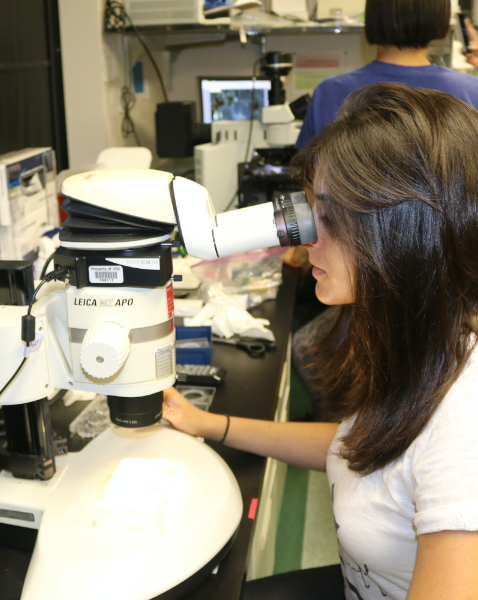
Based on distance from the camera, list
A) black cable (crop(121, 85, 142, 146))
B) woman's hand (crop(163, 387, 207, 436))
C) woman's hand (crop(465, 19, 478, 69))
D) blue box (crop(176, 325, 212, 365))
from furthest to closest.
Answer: black cable (crop(121, 85, 142, 146)) < woman's hand (crop(465, 19, 478, 69)) < blue box (crop(176, 325, 212, 365)) < woman's hand (crop(163, 387, 207, 436))

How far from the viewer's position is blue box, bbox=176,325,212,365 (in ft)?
4.70

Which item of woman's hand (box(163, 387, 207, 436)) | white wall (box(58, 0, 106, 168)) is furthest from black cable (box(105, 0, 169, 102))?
woman's hand (box(163, 387, 207, 436))

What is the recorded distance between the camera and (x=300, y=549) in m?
2.05

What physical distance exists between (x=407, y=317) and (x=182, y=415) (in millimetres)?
485

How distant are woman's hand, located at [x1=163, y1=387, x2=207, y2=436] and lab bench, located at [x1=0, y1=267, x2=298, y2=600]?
65 millimetres

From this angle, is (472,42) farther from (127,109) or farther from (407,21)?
(127,109)

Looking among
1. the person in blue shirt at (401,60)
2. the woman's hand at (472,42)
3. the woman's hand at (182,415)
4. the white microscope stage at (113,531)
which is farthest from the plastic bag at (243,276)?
the woman's hand at (472,42)

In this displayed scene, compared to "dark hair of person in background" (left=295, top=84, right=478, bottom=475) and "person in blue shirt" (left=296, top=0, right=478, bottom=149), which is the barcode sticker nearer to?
"dark hair of person in background" (left=295, top=84, right=478, bottom=475)

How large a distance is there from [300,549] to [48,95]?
7.00ft

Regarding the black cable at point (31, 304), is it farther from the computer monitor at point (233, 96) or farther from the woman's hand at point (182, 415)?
the computer monitor at point (233, 96)

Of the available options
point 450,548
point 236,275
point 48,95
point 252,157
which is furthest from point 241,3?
point 450,548

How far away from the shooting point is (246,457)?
3.67 feet

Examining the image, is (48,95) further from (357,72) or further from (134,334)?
(134,334)

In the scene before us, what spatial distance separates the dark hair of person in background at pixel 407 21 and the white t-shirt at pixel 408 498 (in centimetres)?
133
